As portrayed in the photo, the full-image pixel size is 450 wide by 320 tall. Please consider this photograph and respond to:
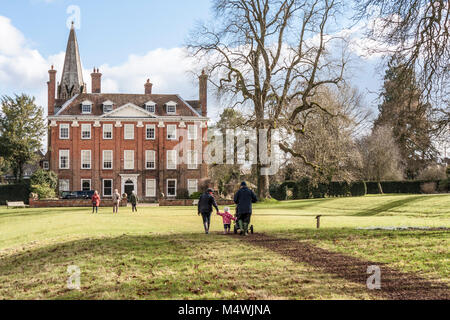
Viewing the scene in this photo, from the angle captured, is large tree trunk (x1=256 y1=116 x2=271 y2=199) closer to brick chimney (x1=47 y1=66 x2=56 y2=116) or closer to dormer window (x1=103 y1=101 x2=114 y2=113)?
dormer window (x1=103 y1=101 x2=114 y2=113)

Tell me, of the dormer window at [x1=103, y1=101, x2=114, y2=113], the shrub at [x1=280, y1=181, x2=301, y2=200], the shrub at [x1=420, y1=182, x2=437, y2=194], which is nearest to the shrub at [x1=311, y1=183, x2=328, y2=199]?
the shrub at [x1=280, y1=181, x2=301, y2=200]

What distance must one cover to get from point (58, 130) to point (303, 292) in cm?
4982

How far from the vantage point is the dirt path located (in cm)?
725

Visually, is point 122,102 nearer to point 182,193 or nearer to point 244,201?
point 182,193

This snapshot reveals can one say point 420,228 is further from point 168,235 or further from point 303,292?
point 303,292

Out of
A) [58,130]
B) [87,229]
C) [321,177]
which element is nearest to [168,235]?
[87,229]

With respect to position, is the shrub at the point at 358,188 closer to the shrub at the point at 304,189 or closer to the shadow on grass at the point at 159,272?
the shrub at the point at 304,189

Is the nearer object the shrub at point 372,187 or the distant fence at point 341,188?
the distant fence at point 341,188

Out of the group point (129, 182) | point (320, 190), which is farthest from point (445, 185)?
point (129, 182)

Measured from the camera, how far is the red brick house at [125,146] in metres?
52.4

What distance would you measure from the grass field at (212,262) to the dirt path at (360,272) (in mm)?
27

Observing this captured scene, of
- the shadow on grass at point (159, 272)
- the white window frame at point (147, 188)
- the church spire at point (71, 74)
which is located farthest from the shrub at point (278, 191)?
the shadow on grass at point (159, 272)

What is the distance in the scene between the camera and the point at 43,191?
45.6m

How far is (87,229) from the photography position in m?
17.3
